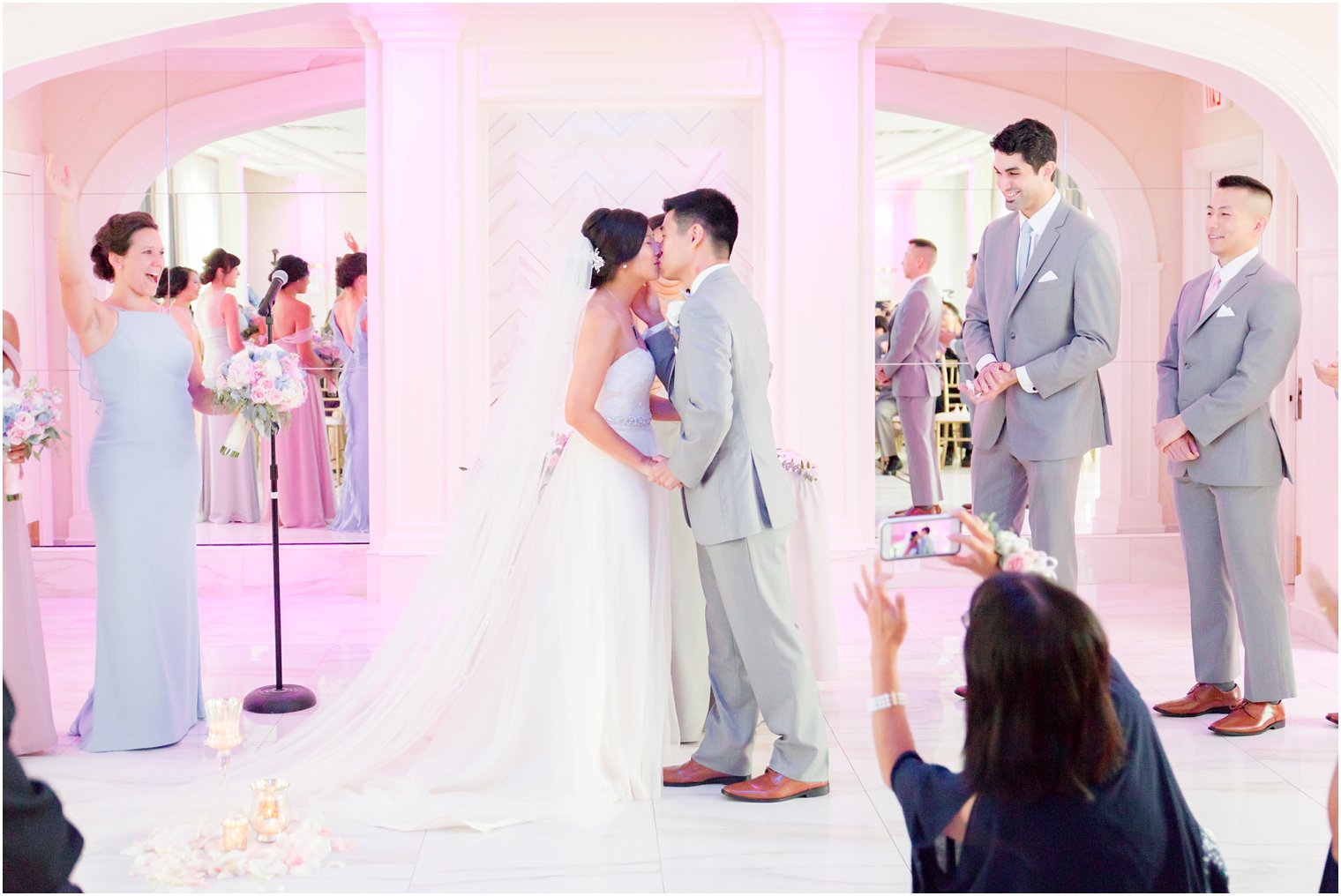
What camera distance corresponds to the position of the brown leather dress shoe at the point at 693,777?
440cm

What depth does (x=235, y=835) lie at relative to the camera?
3713 millimetres

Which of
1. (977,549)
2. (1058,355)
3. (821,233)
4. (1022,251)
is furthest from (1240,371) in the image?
(821,233)

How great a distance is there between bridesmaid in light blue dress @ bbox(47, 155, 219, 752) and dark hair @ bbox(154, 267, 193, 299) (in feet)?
8.21

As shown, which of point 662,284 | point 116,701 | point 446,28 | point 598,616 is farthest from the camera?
point 446,28

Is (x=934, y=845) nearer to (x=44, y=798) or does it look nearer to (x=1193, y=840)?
(x=1193, y=840)

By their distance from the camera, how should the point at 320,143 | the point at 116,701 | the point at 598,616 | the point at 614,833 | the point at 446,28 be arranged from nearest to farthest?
the point at 614,833 < the point at 598,616 < the point at 116,701 < the point at 446,28 < the point at 320,143

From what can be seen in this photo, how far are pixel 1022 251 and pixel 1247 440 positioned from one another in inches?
41.8

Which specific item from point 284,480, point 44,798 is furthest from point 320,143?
point 44,798

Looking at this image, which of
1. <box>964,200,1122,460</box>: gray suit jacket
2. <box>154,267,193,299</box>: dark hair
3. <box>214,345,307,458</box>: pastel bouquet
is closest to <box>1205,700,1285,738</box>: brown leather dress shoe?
<box>964,200,1122,460</box>: gray suit jacket

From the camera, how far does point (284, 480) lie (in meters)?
7.81

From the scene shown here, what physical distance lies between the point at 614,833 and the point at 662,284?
2662 mm

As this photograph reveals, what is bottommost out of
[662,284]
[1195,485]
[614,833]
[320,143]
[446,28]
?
[614,833]

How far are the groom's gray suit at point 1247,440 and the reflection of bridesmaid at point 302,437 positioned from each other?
4.67 m

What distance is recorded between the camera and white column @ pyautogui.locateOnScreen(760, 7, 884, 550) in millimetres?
7250
